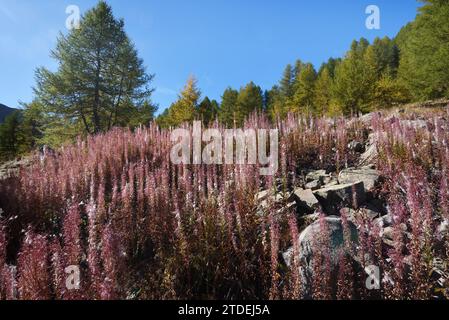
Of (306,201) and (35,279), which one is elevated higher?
(306,201)

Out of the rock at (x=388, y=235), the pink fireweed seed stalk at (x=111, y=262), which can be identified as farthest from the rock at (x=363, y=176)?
the pink fireweed seed stalk at (x=111, y=262)

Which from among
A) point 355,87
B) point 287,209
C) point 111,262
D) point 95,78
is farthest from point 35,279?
point 355,87

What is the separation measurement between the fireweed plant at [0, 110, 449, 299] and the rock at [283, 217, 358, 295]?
42mm

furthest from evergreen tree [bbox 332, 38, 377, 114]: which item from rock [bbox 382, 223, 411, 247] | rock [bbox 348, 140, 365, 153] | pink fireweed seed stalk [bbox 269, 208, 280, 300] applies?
pink fireweed seed stalk [bbox 269, 208, 280, 300]

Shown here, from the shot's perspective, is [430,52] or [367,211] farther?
[430,52]

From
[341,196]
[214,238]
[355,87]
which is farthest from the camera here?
[355,87]

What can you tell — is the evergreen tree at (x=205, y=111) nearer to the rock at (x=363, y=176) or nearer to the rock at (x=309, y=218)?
the rock at (x=363, y=176)

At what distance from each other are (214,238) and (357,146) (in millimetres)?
4280

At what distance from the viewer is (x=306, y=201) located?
12.6ft

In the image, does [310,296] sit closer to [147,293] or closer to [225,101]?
[147,293]

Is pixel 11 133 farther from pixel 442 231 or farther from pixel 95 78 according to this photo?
pixel 442 231

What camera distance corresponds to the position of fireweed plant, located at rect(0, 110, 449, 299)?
228cm

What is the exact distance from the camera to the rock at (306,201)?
3.75m

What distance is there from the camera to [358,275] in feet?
7.89
